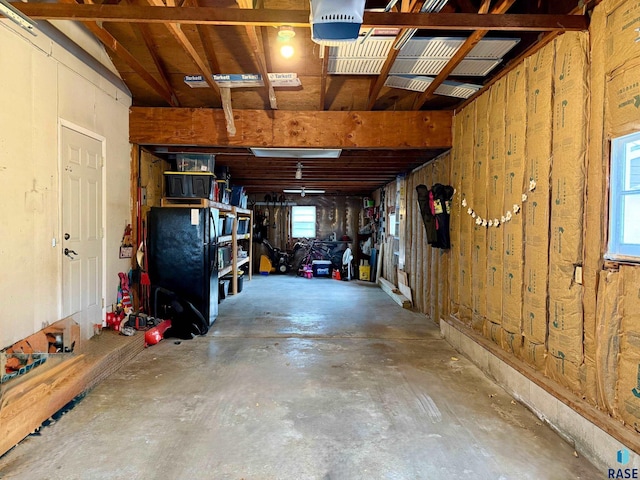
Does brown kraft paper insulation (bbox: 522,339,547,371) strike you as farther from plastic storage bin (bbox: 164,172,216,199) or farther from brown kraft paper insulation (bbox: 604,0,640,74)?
plastic storage bin (bbox: 164,172,216,199)

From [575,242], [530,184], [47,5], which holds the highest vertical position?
[47,5]

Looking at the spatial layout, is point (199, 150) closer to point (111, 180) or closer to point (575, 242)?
point (111, 180)

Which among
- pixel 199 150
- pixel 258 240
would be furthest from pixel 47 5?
pixel 258 240

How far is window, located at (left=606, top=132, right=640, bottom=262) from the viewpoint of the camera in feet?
6.29

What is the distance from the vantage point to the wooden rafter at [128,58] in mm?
2913

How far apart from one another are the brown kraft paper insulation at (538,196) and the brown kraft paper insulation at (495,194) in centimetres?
39

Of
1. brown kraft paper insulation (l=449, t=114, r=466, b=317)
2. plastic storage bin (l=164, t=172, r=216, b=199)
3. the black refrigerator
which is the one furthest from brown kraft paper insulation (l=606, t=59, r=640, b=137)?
plastic storage bin (l=164, t=172, r=216, b=199)

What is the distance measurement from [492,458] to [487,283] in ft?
5.82

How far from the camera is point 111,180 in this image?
399 cm

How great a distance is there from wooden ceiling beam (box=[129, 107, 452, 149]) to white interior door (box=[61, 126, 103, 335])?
80cm

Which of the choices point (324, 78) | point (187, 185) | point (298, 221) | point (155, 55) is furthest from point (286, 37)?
point (298, 221)

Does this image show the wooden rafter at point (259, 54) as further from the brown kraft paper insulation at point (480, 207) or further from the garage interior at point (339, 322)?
the brown kraft paper insulation at point (480, 207)

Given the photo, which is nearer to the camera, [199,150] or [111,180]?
[111,180]

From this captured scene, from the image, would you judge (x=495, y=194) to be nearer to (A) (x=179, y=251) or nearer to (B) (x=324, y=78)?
(B) (x=324, y=78)
